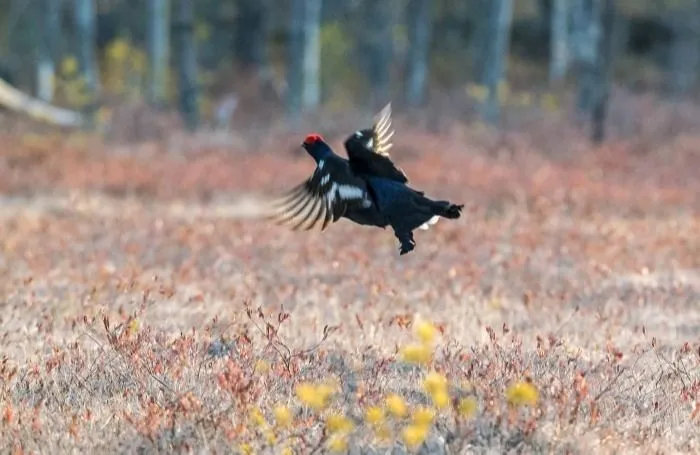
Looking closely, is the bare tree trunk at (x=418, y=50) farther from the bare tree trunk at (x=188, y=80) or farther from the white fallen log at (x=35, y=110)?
the white fallen log at (x=35, y=110)

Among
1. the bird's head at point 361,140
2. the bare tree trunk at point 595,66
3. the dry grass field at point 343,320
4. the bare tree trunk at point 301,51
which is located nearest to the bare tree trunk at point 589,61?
the bare tree trunk at point 595,66

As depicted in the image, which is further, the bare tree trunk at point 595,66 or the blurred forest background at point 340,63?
the blurred forest background at point 340,63

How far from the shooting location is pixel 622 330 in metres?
8.88

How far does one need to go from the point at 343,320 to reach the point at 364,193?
1201 millimetres

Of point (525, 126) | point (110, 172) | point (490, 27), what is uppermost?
point (490, 27)

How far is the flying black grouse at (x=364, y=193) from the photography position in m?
8.32

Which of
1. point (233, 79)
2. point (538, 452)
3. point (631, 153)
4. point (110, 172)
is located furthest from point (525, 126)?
point (538, 452)

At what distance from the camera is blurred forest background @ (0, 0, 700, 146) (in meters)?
27.6

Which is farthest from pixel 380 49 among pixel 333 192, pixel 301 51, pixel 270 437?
pixel 270 437

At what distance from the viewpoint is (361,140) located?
8414 mm

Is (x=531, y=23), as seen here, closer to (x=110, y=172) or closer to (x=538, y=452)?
(x=110, y=172)

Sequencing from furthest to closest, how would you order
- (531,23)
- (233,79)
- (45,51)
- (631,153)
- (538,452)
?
1. (531,23)
2. (233,79)
3. (45,51)
4. (631,153)
5. (538,452)

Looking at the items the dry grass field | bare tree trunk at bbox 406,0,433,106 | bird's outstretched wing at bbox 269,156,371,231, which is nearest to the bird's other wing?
bird's outstretched wing at bbox 269,156,371,231

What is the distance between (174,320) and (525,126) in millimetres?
19890
